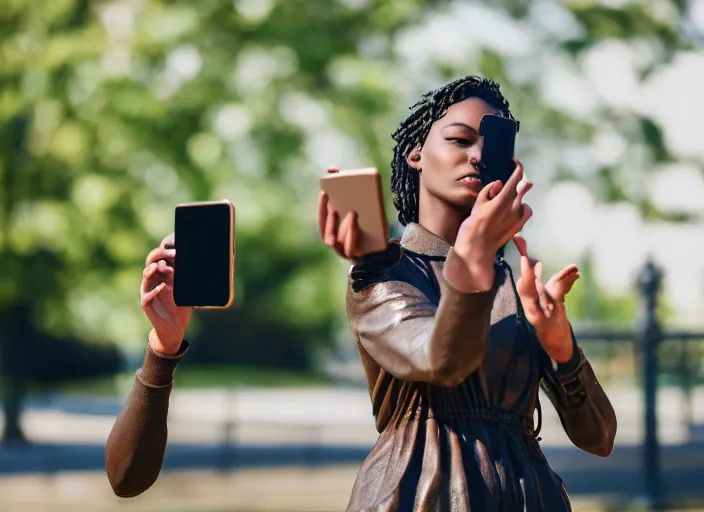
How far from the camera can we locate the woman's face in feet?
7.91

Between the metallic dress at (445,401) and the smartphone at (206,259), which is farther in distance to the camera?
the smartphone at (206,259)

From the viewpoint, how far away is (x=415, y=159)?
258cm

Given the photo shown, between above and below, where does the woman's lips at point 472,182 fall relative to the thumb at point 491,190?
above

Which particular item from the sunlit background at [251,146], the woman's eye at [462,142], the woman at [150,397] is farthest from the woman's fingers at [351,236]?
the sunlit background at [251,146]

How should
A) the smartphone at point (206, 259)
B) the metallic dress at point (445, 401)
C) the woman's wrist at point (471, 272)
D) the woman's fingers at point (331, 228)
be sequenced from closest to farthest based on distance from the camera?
the woman's wrist at point (471, 272)
the woman's fingers at point (331, 228)
the metallic dress at point (445, 401)
the smartphone at point (206, 259)

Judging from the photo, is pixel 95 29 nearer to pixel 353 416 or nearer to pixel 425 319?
pixel 425 319

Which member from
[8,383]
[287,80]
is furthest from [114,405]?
[287,80]

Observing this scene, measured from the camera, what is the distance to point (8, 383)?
14828 mm

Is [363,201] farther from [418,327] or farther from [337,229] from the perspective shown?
[418,327]

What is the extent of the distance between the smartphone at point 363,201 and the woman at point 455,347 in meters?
0.02

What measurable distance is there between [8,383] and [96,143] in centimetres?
546

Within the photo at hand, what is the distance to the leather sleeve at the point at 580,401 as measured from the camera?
252 centimetres

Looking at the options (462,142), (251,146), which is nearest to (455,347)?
(462,142)

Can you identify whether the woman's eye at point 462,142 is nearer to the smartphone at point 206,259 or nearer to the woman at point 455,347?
the woman at point 455,347
